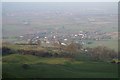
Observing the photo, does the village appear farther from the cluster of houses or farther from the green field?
the green field

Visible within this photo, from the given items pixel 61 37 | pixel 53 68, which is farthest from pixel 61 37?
pixel 53 68

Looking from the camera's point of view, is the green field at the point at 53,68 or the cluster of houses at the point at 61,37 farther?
the cluster of houses at the point at 61,37

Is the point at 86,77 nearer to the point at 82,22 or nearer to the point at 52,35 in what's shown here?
the point at 52,35

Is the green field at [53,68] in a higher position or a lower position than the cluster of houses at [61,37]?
lower

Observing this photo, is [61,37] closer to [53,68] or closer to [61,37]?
[61,37]

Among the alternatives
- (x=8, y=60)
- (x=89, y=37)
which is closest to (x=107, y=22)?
(x=89, y=37)

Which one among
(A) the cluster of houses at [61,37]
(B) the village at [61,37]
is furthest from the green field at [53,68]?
(A) the cluster of houses at [61,37]


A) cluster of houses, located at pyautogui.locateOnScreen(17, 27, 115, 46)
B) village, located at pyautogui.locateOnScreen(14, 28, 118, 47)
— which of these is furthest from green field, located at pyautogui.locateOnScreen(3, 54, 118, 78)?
cluster of houses, located at pyautogui.locateOnScreen(17, 27, 115, 46)

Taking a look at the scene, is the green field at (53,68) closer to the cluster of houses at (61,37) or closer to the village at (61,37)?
the village at (61,37)
